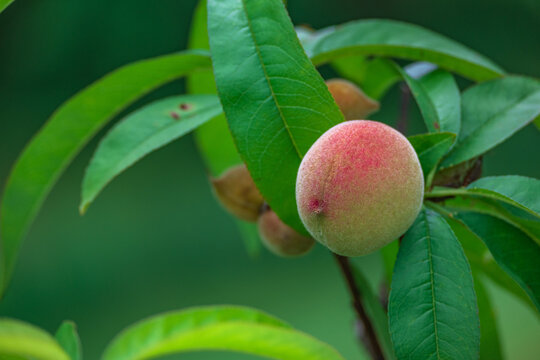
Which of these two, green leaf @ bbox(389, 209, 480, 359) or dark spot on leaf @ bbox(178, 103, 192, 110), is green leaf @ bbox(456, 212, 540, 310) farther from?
dark spot on leaf @ bbox(178, 103, 192, 110)

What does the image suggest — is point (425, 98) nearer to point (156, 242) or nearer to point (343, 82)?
point (343, 82)

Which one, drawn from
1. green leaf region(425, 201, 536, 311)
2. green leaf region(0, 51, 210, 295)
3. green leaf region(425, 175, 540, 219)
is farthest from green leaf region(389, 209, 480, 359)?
green leaf region(0, 51, 210, 295)

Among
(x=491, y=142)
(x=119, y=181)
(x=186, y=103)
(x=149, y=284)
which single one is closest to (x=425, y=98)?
(x=491, y=142)

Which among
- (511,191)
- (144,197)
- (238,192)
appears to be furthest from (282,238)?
(144,197)

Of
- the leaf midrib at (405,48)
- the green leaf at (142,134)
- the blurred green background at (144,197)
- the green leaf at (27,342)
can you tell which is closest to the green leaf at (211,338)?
the green leaf at (27,342)

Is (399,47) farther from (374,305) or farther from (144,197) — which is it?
(144,197)
